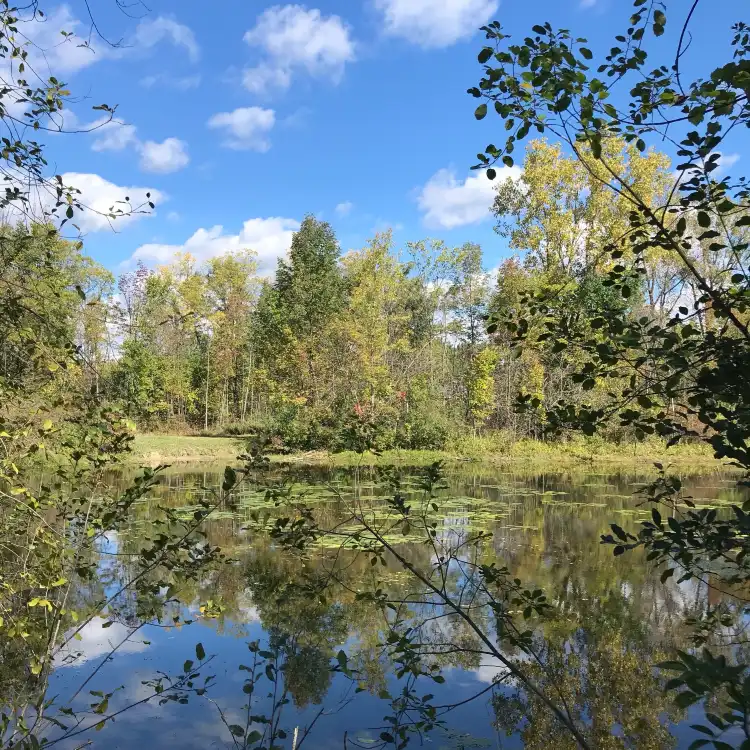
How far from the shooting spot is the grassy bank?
19.3 meters

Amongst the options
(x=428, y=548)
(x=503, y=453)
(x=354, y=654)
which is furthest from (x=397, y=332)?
(x=354, y=654)

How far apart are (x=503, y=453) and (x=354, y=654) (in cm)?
1633

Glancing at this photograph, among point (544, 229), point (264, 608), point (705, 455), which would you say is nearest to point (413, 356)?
point (544, 229)

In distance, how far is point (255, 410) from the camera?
Result: 29.6 meters

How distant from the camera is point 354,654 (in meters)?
4.85

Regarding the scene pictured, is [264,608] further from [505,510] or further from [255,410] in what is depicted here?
[255,410]

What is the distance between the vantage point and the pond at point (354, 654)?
368 cm

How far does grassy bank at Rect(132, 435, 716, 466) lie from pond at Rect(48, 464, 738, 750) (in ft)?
35.7

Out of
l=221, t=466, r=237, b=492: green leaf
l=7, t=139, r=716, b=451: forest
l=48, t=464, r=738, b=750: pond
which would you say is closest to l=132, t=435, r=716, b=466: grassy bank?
l=7, t=139, r=716, b=451: forest

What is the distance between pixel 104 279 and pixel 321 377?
13.6m

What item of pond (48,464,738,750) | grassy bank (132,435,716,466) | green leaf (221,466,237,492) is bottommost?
pond (48,464,738,750)

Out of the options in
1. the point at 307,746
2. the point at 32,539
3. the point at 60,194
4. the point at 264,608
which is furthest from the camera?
the point at 264,608

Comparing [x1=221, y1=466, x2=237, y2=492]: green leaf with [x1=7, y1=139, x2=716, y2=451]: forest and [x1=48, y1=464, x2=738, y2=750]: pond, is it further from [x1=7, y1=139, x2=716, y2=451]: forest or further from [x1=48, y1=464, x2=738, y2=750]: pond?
[x1=7, y1=139, x2=716, y2=451]: forest

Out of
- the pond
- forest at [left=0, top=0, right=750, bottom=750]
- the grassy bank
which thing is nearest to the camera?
forest at [left=0, top=0, right=750, bottom=750]
